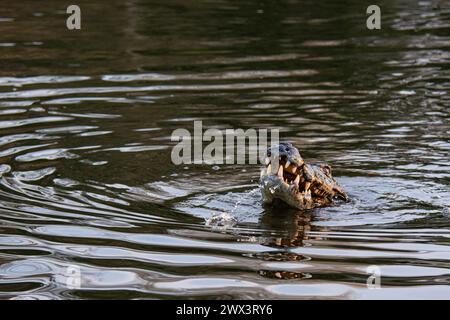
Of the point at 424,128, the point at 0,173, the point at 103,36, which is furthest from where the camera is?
the point at 103,36

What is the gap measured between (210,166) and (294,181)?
6.97 feet

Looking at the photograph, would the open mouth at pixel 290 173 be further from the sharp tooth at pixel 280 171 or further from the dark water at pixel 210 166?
the dark water at pixel 210 166

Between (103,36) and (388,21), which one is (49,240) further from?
(388,21)

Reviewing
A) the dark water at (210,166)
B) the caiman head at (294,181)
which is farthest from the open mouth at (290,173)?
the dark water at (210,166)

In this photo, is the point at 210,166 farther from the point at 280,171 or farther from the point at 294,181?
the point at 280,171

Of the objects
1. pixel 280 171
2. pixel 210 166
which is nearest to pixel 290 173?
pixel 280 171

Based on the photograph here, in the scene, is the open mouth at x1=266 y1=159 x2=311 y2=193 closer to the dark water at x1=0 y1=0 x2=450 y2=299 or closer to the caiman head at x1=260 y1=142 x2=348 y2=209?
the caiman head at x1=260 y1=142 x2=348 y2=209

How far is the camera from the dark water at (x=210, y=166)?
6.43m

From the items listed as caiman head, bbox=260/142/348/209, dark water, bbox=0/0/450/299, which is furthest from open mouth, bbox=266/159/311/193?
dark water, bbox=0/0/450/299

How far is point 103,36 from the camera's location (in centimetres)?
1742

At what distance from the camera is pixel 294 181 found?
7.70m

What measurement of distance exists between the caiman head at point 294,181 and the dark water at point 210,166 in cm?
14
